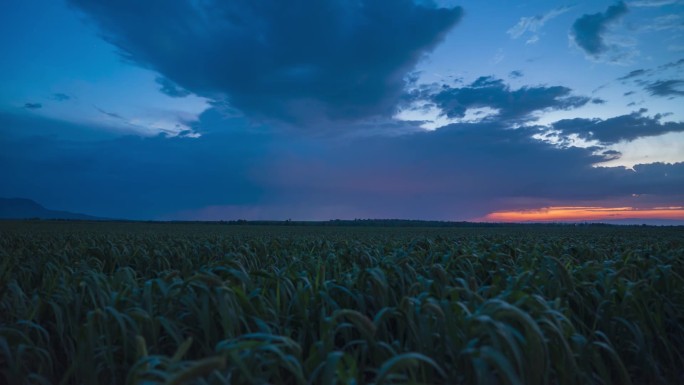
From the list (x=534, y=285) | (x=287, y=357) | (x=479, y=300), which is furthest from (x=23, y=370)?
(x=534, y=285)

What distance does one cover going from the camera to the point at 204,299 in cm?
304

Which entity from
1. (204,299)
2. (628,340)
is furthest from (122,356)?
(628,340)

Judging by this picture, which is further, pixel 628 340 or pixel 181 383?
pixel 628 340

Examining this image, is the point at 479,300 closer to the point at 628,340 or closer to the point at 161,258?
the point at 628,340

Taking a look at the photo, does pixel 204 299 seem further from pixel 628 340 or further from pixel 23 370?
pixel 628 340

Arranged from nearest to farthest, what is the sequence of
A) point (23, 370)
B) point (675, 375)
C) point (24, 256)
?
point (23, 370), point (675, 375), point (24, 256)

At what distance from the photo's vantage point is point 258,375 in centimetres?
226

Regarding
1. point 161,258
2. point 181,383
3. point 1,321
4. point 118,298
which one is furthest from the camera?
point 161,258

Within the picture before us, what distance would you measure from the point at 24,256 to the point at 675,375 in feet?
33.9

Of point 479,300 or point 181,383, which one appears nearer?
point 181,383

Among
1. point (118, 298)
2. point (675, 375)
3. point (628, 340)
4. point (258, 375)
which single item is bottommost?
point (675, 375)

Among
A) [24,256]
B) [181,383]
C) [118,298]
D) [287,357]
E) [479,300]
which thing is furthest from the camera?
[24,256]

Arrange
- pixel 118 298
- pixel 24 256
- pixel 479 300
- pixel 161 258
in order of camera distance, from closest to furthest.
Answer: pixel 479 300, pixel 118 298, pixel 161 258, pixel 24 256

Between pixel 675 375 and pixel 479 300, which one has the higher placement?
pixel 479 300
